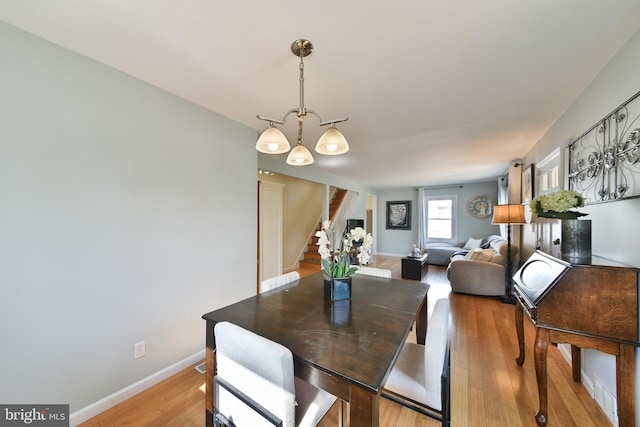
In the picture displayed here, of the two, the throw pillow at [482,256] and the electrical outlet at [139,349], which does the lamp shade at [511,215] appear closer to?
the throw pillow at [482,256]

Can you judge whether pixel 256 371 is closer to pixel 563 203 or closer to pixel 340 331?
pixel 340 331

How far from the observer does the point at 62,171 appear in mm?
1462

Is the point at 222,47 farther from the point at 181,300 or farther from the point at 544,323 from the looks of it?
the point at 544,323

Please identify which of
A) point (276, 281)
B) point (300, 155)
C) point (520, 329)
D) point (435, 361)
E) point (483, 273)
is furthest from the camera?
point (483, 273)

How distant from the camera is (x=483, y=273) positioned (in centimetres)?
388

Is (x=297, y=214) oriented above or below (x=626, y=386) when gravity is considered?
above

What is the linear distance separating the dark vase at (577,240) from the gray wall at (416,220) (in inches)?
231

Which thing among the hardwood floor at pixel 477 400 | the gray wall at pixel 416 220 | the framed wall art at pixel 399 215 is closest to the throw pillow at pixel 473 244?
the gray wall at pixel 416 220

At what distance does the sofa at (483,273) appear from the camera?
3.84 meters

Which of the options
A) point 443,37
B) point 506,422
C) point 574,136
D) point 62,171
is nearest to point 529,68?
point 443,37

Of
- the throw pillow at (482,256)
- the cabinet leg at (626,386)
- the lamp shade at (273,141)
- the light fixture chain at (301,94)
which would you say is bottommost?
the cabinet leg at (626,386)

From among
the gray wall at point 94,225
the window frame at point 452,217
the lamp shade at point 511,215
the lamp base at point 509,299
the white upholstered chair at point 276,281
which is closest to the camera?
the gray wall at point 94,225

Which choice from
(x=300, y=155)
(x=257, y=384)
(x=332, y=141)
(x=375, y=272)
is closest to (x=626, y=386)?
(x=375, y=272)

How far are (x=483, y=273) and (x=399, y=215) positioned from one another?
4.26 metres
